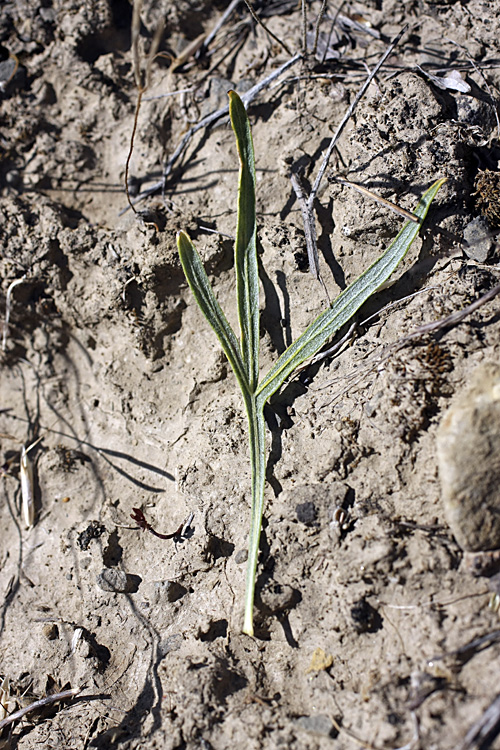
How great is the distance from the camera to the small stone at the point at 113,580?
2357 millimetres

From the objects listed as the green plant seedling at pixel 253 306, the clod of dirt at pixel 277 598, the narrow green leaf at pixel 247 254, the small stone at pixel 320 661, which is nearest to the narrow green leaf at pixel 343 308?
the green plant seedling at pixel 253 306

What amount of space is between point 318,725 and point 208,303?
180cm

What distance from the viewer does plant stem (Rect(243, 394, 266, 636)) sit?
2014 mm

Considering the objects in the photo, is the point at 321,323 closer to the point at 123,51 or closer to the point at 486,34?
the point at 486,34

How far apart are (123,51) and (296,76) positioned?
4.14ft

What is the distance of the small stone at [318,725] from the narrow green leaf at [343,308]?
1.25 metres

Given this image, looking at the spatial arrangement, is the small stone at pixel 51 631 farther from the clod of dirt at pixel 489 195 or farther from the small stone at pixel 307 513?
the clod of dirt at pixel 489 195

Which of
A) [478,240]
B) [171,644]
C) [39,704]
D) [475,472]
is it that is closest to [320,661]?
[171,644]

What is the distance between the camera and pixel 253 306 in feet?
7.81

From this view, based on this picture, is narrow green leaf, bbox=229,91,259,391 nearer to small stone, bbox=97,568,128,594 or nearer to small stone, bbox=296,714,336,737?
small stone, bbox=97,568,128,594

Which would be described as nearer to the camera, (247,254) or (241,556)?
(241,556)

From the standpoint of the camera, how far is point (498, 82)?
2521 millimetres

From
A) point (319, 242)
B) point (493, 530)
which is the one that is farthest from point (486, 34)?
point (493, 530)

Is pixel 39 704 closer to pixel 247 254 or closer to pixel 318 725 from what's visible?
pixel 318 725
